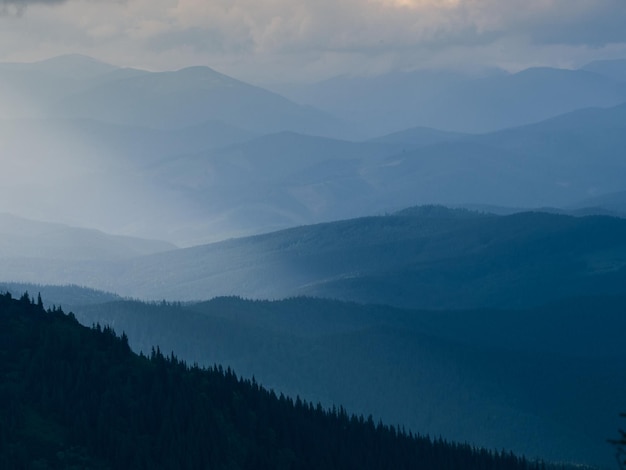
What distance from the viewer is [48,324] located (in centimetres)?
10769

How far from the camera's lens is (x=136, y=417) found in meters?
99.2

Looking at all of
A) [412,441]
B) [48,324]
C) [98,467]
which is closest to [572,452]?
[412,441]

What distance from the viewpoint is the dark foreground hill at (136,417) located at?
303 feet

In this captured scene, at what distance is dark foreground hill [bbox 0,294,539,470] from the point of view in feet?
303

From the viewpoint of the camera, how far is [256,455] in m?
103

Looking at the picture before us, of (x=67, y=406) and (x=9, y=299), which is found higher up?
(x=9, y=299)

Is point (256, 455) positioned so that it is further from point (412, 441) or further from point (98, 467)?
point (412, 441)

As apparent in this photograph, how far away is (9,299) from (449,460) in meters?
35.1

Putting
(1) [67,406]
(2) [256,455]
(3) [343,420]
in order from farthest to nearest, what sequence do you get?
(3) [343,420] → (2) [256,455] → (1) [67,406]

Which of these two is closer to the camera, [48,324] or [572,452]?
[48,324]

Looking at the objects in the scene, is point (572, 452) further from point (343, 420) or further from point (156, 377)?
point (156, 377)

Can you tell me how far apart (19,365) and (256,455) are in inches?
623

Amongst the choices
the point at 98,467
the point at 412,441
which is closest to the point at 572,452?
the point at 412,441

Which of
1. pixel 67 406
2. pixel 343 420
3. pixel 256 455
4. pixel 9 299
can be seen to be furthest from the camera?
pixel 343 420
